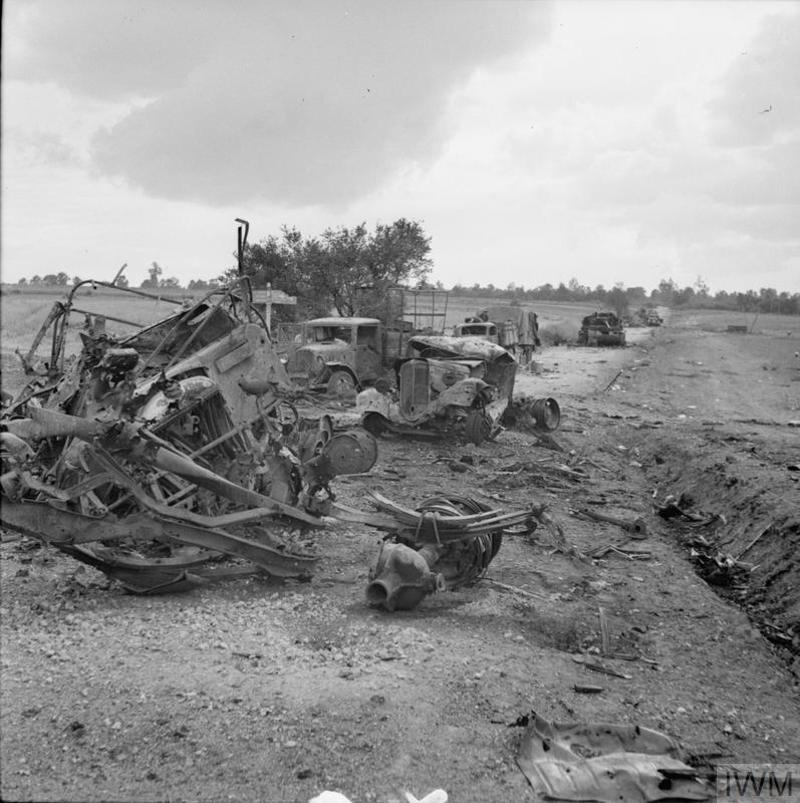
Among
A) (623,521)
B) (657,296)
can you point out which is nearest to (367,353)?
(623,521)

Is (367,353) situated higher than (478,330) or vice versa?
(478,330)

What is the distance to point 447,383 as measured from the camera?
1399 centimetres

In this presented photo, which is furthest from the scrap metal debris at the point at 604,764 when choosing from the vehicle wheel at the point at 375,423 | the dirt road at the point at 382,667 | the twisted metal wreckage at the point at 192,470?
the vehicle wheel at the point at 375,423

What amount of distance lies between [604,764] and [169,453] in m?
3.40

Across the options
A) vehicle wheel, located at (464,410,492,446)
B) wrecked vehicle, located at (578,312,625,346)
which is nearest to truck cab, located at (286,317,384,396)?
vehicle wheel, located at (464,410,492,446)

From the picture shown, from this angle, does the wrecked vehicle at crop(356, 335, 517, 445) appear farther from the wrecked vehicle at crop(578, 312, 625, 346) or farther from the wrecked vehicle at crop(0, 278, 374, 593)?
the wrecked vehicle at crop(578, 312, 625, 346)

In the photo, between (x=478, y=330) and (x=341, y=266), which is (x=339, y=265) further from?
(x=478, y=330)

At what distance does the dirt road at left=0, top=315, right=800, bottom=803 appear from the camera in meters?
4.07

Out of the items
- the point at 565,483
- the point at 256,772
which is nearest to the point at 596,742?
the point at 256,772

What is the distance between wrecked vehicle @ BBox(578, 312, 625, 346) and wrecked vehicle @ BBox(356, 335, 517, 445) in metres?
24.7

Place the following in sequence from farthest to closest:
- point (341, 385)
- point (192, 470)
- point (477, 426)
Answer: point (341, 385) < point (477, 426) < point (192, 470)

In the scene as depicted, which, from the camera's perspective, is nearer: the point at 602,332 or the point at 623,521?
the point at 623,521

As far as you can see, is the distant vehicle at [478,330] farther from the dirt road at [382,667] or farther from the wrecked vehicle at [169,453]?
the wrecked vehicle at [169,453]

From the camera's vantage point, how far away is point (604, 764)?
4262 mm
